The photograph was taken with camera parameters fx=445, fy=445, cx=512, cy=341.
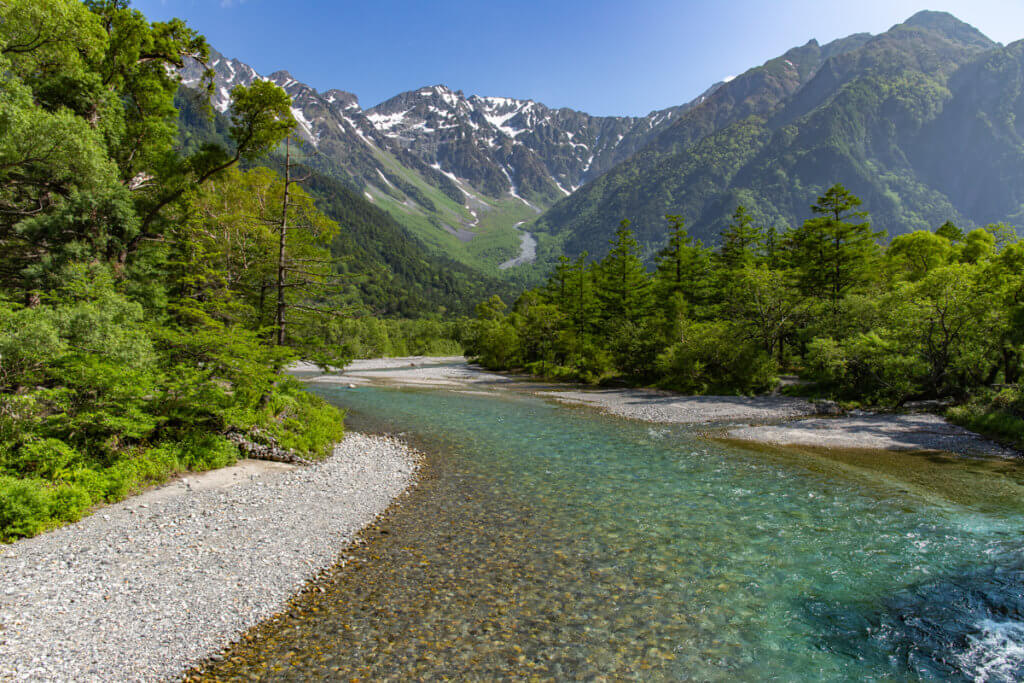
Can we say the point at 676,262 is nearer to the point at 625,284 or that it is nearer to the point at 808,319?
the point at 625,284

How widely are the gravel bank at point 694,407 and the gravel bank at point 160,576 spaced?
19181 millimetres

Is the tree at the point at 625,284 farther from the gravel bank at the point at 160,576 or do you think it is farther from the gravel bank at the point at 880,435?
the gravel bank at the point at 160,576

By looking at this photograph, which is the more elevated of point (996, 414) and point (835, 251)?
point (835, 251)

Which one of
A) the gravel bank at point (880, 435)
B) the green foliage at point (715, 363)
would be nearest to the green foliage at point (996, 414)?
the gravel bank at point (880, 435)

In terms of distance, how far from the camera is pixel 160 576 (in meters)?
7.45

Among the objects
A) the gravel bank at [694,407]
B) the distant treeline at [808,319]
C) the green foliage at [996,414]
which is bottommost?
the gravel bank at [694,407]

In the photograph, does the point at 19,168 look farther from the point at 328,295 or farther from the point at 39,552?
the point at 39,552

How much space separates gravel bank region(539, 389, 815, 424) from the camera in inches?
985

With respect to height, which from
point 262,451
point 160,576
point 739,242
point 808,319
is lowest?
point 160,576

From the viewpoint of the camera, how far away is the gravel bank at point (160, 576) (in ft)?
18.6

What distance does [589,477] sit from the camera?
14.4m

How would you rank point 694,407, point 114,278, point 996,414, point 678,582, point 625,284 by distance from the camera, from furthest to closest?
1. point 625,284
2. point 694,407
3. point 996,414
4. point 114,278
5. point 678,582

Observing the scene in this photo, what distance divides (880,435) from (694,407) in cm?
1030

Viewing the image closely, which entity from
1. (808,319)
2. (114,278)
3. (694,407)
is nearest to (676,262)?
(808,319)
